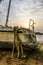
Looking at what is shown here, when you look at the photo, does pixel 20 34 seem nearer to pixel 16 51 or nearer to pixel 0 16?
pixel 16 51

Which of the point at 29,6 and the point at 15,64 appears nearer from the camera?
the point at 15,64

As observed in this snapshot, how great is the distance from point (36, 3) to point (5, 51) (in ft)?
49.0

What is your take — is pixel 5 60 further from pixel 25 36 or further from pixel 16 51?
pixel 25 36

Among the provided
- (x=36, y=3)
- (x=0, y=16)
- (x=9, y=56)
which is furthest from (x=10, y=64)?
(x=36, y=3)

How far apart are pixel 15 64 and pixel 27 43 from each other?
1255 millimetres

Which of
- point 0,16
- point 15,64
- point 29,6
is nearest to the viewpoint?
point 15,64

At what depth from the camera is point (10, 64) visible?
28.0 ft

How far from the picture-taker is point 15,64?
334 inches

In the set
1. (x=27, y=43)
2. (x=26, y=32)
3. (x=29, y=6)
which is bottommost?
(x=27, y=43)

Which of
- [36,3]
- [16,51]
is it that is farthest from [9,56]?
[36,3]

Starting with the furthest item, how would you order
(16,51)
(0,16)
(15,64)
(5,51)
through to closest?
1. (0,16)
2. (5,51)
3. (16,51)
4. (15,64)

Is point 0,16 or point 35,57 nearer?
point 35,57

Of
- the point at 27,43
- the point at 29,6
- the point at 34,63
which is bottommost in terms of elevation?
the point at 34,63

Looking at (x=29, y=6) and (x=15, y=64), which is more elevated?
(x=29, y=6)
